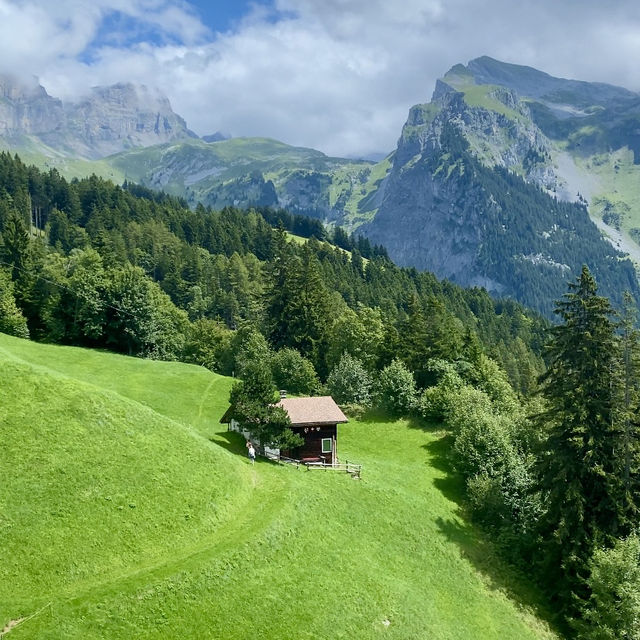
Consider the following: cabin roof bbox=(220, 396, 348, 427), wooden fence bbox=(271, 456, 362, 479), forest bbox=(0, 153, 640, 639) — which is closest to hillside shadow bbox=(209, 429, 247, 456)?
cabin roof bbox=(220, 396, 348, 427)

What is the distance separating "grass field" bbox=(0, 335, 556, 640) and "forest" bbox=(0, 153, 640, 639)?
591 centimetres

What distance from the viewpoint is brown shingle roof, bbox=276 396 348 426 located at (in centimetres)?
5394

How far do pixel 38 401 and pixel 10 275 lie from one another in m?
65.9

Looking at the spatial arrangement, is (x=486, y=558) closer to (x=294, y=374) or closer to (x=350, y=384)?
(x=350, y=384)

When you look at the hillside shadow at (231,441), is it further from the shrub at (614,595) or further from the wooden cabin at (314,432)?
the shrub at (614,595)

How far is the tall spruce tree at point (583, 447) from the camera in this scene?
138ft

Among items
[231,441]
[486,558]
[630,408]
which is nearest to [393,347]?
[231,441]

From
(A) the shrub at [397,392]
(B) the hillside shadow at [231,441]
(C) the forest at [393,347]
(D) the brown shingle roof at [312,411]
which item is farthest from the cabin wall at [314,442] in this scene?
(A) the shrub at [397,392]

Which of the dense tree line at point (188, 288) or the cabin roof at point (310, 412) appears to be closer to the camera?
the cabin roof at point (310, 412)

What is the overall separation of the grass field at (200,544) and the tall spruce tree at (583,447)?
4.66 m

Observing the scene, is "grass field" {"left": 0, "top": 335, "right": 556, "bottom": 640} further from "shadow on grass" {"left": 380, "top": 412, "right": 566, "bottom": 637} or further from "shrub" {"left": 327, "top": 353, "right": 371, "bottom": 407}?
"shrub" {"left": 327, "top": 353, "right": 371, "bottom": 407}

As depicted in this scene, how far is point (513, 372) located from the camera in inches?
6004

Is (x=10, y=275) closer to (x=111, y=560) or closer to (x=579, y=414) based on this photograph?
(x=111, y=560)

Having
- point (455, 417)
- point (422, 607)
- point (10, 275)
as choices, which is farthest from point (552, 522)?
point (10, 275)
